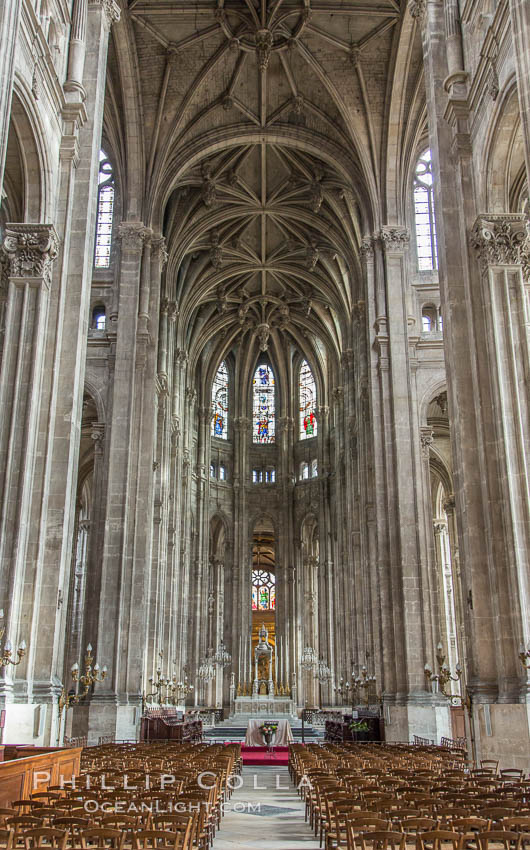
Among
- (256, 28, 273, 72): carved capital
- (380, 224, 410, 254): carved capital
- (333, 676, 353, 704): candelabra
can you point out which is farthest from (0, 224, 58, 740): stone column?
(333, 676, 353, 704): candelabra

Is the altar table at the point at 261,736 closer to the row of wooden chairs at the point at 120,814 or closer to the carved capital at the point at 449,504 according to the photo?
the carved capital at the point at 449,504

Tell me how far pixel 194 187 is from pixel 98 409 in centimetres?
1479

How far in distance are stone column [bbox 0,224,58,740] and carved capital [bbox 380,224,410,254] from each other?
19.0 meters

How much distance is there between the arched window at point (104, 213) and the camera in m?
36.1

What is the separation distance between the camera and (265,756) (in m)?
30.0

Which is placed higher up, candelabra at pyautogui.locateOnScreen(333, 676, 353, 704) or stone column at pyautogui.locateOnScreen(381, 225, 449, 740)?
stone column at pyautogui.locateOnScreen(381, 225, 449, 740)

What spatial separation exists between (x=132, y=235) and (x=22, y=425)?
719 inches

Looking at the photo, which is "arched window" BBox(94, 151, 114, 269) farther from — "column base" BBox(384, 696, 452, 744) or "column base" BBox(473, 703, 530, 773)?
"column base" BBox(473, 703, 530, 773)

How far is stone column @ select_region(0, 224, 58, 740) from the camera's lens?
16.4 meters

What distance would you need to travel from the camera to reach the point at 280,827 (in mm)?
13883

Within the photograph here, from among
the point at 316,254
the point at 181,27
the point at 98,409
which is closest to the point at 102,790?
the point at 98,409

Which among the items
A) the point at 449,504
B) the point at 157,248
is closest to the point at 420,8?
the point at 157,248

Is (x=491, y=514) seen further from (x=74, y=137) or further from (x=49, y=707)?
(x=74, y=137)

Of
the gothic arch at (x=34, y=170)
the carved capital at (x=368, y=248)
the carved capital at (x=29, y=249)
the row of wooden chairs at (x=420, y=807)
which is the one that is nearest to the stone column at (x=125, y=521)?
the carved capital at (x=368, y=248)
